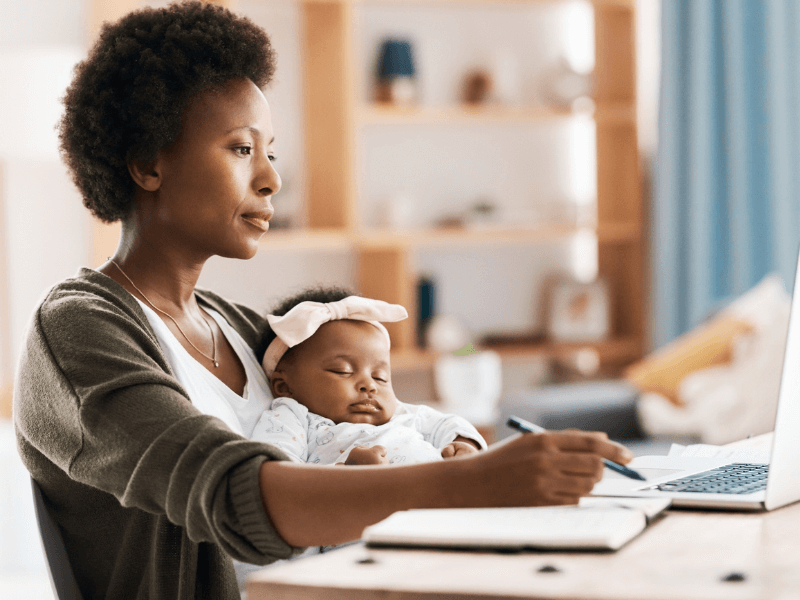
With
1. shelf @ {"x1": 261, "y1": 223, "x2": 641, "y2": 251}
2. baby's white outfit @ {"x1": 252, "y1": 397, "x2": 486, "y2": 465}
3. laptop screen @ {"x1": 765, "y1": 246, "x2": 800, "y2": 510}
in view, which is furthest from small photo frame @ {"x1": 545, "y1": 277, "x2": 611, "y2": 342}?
laptop screen @ {"x1": 765, "y1": 246, "x2": 800, "y2": 510}

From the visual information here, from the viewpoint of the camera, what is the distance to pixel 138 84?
3.85 feet

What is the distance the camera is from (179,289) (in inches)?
50.9

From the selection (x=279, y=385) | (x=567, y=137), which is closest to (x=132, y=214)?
(x=279, y=385)

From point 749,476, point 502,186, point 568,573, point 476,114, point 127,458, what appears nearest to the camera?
point 568,573

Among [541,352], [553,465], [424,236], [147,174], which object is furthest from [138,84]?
[541,352]

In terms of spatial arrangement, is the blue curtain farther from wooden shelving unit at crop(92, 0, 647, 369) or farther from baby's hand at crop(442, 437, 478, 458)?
baby's hand at crop(442, 437, 478, 458)

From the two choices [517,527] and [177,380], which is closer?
[517,527]

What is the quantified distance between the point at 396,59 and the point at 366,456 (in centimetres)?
307

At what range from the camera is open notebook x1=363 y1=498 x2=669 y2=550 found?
750mm

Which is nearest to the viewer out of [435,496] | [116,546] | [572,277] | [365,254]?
[435,496]

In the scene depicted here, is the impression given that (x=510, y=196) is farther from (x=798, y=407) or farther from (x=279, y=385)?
(x=798, y=407)

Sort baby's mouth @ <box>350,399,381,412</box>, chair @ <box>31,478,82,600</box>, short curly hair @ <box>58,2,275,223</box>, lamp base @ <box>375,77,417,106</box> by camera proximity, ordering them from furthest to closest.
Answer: lamp base @ <box>375,77,417,106</box>, baby's mouth @ <box>350,399,381,412</box>, short curly hair @ <box>58,2,275,223</box>, chair @ <box>31,478,82,600</box>

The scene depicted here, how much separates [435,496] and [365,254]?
125 inches

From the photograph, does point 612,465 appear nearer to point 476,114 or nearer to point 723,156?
point 476,114
